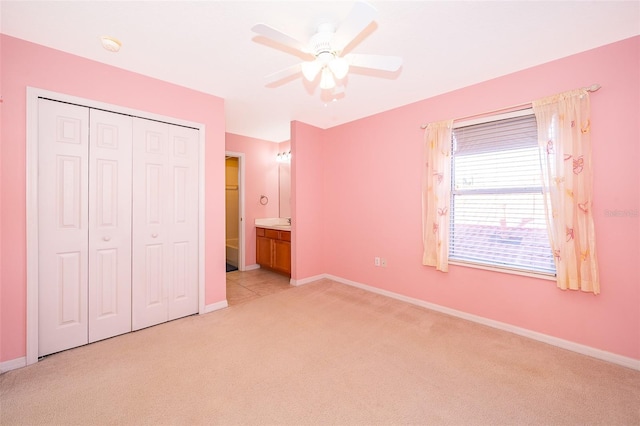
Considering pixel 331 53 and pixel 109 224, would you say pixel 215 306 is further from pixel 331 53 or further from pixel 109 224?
pixel 331 53

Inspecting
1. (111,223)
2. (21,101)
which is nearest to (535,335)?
(111,223)

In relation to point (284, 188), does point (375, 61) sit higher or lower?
higher

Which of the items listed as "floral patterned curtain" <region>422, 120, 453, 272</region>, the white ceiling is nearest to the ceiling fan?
the white ceiling

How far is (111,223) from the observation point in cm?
246

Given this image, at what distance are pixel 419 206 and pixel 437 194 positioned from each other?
0.31m

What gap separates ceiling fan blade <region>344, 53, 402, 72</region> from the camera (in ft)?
5.68

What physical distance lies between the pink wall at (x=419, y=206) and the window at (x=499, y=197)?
19 cm

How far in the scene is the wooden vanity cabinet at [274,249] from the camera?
4.44 metres

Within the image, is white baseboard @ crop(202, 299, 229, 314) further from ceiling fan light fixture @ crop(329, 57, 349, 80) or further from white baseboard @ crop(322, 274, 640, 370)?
ceiling fan light fixture @ crop(329, 57, 349, 80)

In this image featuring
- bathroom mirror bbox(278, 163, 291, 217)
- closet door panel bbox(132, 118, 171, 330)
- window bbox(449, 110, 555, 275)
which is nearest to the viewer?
window bbox(449, 110, 555, 275)

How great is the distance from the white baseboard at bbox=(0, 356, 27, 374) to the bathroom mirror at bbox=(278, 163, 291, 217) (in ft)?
13.2

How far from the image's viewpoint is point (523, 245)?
2.57 metres

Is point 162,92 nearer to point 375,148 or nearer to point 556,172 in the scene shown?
point 375,148

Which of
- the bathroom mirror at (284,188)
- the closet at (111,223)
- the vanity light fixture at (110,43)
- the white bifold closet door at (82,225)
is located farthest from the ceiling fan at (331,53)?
the bathroom mirror at (284,188)
